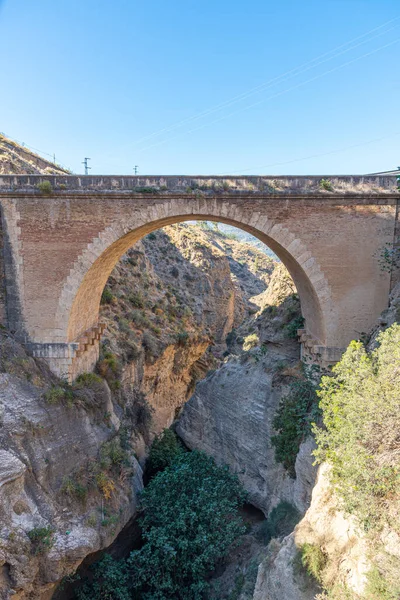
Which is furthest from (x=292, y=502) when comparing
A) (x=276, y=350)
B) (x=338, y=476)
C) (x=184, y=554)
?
(x=276, y=350)

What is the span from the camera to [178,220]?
432 inches

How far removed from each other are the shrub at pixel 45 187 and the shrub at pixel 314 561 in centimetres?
1076

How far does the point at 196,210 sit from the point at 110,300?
8234 mm

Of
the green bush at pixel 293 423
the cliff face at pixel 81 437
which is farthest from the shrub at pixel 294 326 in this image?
the cliff face at pixel 81 437

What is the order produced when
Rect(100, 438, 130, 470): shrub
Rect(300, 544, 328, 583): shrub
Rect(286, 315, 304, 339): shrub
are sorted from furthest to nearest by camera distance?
Rect(286, 315, 304, 339): shrub → Rect(100, 438, 130, 470): shrub → Rect(300, 544, 328, 583): shrub

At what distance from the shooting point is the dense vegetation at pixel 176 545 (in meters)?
8.71

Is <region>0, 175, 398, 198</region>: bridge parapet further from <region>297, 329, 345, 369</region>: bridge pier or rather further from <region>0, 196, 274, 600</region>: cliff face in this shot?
<region>0, 196, 274, 600</region>: cliff face

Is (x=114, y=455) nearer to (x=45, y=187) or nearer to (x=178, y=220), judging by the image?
(x=178, y=220)

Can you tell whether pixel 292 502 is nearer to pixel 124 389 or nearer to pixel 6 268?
pixel 124 389

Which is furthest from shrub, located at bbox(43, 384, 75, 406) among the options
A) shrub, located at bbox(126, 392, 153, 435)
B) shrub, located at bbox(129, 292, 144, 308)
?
shrub, located at bbox(129, 292, 144, 308)

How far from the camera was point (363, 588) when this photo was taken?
4.71m

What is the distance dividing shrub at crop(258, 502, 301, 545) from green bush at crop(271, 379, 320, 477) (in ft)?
2.96

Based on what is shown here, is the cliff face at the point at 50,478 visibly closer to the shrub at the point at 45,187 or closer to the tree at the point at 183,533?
the tree at the point at 183,533

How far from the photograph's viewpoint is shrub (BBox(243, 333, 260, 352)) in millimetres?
14188
